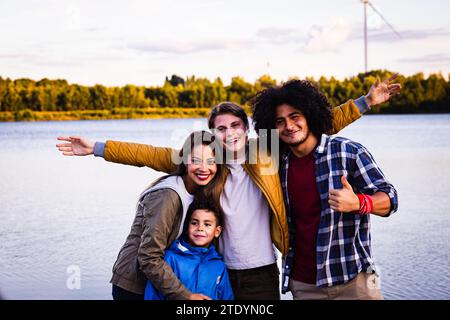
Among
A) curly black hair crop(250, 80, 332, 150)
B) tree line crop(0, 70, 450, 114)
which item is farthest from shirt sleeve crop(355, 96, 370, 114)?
tree line crop(0, 70, 450, 114)

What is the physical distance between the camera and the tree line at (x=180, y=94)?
62.2 meters

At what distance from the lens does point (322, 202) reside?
12.0 feet

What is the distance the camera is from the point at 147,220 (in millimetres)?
3527

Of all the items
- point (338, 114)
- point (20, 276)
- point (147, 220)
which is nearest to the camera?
point (147, 220)

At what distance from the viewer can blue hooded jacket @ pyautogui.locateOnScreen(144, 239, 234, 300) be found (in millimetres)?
3631

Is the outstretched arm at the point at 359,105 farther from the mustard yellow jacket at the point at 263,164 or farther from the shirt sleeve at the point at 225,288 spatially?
the shirt sleeve at the point at 225,288

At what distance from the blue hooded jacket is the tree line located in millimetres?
55988

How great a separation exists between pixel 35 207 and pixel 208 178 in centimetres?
1152

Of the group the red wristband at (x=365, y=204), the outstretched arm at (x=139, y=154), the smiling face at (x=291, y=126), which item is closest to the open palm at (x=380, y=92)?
the smiling face at (x=291, y=126)

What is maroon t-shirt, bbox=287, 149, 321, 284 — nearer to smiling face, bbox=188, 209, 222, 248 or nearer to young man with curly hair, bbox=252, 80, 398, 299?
young man with curly hair, bbox=252, 80, 398, 299
